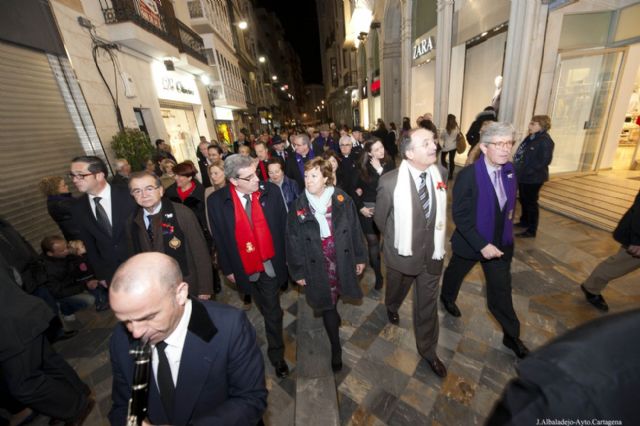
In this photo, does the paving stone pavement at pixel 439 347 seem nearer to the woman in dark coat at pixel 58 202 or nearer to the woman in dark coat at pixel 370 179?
the woman in dark coat at pixel 370 179

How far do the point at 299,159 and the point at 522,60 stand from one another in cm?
555

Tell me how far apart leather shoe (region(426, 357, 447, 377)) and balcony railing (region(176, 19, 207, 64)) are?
46.7 ft

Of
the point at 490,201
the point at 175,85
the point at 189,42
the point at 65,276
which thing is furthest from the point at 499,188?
the point at 189,42

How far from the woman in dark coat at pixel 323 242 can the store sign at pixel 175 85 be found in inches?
439

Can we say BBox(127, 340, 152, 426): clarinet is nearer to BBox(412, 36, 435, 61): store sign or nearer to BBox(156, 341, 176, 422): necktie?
BBox(156, 341, 176, 422): necktie

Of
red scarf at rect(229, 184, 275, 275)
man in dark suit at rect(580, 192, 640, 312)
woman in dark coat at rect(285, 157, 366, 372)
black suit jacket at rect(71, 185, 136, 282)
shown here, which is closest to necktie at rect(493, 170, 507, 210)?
man in dark suit at rect(580, 192, 640, 312)

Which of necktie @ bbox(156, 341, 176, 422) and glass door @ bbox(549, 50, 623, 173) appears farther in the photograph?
glass door @ bbox(549, 50, 623, 173)

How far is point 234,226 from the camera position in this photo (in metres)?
2.69

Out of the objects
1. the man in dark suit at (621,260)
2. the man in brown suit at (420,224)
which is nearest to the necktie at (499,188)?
the man in brown suit at (420,224)

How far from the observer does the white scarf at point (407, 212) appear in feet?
8.03

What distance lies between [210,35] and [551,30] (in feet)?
57.3

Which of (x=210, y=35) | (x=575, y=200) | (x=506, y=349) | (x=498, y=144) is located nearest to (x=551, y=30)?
(x=575, y=200)

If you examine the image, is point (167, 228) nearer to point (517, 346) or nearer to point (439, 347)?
point (439, 347)

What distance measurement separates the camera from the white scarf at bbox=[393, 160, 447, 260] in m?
2.45
